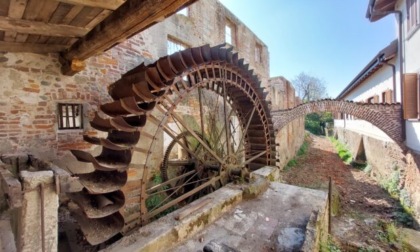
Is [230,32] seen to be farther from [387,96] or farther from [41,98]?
[41,98]

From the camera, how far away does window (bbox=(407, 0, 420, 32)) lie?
19.6 ft

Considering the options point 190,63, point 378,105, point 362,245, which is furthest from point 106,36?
point 378,105

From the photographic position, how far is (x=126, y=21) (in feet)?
7.68

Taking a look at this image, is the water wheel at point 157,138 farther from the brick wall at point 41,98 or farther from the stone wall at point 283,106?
the stone wall at point 283,106

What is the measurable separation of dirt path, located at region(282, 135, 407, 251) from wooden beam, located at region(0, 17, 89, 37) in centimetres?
587

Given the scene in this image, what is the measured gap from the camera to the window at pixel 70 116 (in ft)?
13.2

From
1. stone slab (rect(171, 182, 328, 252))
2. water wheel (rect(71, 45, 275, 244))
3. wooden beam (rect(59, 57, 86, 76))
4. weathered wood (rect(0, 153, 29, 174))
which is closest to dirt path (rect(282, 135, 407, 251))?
stone slab (rect(171, 182, 328, 252))

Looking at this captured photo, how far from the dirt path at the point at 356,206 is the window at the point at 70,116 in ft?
18.0

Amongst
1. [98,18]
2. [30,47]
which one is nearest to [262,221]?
[98,18]

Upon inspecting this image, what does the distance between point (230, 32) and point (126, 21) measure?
8725 mm

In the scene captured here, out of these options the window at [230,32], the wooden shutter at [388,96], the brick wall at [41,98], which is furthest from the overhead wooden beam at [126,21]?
the wooden shutter at [388,96]

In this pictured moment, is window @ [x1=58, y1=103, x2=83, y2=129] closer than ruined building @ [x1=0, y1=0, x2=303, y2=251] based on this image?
No

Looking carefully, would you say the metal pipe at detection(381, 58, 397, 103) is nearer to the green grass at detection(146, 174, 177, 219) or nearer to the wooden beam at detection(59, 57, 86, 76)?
the green grass at detection(146, 174, 177, 219)

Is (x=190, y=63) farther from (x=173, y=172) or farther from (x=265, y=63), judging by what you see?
(x=265, y=63)
